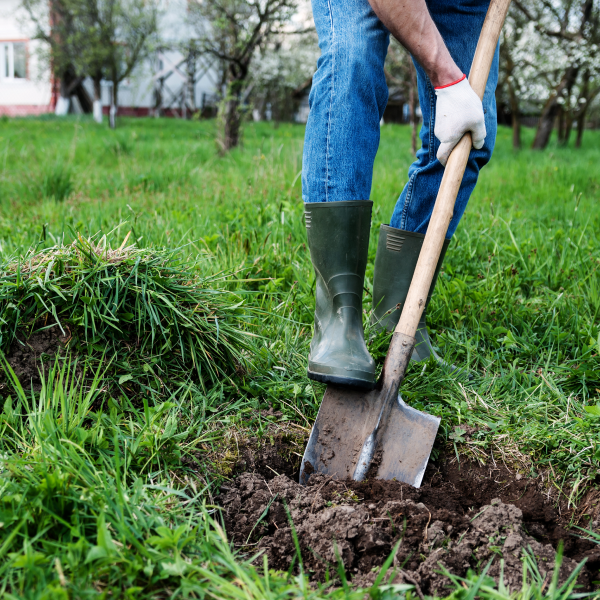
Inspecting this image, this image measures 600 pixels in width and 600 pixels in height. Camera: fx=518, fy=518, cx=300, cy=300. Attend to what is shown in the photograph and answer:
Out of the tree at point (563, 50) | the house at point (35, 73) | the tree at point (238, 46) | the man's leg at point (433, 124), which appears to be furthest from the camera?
the house at point (35, 73)

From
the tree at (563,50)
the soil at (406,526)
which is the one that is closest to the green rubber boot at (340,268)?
the soil at (406,526)

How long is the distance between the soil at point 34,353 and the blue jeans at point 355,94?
94cm

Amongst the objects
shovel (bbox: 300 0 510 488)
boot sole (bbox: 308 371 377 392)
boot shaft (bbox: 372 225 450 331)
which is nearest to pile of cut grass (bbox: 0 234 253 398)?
boot sole (bbox: 308 371 377 392)

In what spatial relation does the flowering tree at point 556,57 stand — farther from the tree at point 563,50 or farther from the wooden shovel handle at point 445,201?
the wooden shovel handle at point 445,201

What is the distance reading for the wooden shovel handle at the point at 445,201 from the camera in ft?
5.48

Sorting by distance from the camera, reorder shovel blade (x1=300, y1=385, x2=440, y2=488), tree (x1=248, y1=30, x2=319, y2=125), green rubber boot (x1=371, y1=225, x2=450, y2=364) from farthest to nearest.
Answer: tree (x1=248, y1=30, x2=319, y2=125) → green rubber boot (x1=371, y1=225, x2=450, y2=364) → shovel blade (x1=300, y1=385, x2=440, y2=488)

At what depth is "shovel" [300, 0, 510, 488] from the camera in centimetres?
154

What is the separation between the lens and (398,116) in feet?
104

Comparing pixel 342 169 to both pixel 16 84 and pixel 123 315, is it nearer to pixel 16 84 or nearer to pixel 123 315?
pixel 123 315

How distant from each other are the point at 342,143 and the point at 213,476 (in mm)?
1102

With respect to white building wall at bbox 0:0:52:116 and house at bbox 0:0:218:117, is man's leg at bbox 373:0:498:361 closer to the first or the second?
house at bbox 0:0:218:117

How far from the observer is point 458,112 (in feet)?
5.51

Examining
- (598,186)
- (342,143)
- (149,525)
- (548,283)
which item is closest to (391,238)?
(342,143)

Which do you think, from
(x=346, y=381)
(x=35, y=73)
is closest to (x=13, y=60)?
(x=35, y=73)
